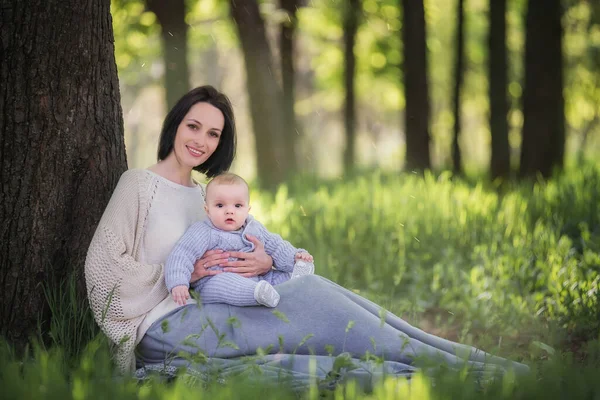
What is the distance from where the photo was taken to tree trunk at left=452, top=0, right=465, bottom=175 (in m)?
15.3

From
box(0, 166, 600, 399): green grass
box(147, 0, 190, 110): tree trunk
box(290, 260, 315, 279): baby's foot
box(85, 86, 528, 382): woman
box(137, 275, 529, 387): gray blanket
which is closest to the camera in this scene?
box(0, 166, 600, 399): green grass

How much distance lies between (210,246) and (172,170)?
0.59m

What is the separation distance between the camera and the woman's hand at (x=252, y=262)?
13.6 feet

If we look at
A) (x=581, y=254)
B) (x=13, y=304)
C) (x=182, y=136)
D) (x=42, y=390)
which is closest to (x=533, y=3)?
(x=581, y=254)

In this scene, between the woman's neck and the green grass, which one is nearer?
the green grass

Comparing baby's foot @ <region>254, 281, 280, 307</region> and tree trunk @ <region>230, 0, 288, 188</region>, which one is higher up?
tree trunk @ <region>230, 0, 288, 188</region>

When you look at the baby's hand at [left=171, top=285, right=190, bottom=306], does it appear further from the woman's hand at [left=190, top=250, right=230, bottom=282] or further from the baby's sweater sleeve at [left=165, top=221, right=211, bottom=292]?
the woman's hand at [left=190, top=250, right=230, bottom=282]

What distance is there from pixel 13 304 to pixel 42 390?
1427mm

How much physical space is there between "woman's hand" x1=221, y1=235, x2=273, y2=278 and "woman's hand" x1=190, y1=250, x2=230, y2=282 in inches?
1.4

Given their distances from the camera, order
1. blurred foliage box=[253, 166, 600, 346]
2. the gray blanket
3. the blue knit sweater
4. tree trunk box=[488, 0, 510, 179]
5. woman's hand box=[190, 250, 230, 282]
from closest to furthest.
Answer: the gray blanket, the blue knit sweater, woman's hand box=[190, 250, 230, 282], blurred foliage box=[253, 166, 600, 346], tree trunk box=[488, 0, 510, 179]

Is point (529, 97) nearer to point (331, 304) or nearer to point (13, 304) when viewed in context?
point (331, 304)

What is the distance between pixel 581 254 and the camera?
686 centimetres

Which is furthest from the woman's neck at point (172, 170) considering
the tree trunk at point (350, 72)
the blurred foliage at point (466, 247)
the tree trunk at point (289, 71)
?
the tree trunk at point (350, 72)

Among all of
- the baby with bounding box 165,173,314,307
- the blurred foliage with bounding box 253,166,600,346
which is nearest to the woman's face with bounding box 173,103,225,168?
the baby with bounding box 165,173,314,307
